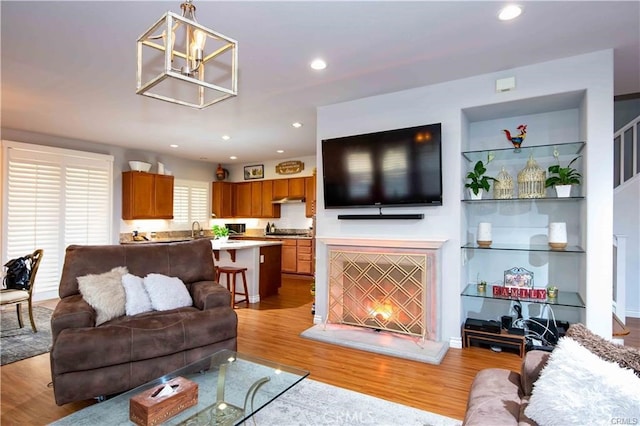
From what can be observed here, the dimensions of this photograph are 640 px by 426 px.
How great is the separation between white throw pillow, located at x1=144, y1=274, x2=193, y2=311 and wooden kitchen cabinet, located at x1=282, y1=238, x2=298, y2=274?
436 centimetres

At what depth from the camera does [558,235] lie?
311 cm

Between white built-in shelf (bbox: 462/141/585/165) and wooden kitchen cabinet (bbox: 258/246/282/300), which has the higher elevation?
white built-in shelf (bbox: 462/141/585/165)

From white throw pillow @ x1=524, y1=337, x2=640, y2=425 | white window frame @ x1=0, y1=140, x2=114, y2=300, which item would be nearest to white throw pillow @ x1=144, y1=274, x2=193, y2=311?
white throw pillow @ x1=524, y1=337, x2=640, y2=425

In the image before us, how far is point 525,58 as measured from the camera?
9.56 ft

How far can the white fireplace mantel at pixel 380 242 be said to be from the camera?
334cm

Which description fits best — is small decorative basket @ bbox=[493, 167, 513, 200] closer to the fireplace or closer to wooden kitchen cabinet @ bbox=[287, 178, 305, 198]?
the fireplace

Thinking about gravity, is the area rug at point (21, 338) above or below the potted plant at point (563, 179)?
below

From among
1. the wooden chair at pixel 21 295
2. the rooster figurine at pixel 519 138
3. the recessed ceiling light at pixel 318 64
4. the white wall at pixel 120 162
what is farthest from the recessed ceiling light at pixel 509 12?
the white wall at pixel 120 162

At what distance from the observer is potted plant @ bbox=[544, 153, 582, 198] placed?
3.09 metres

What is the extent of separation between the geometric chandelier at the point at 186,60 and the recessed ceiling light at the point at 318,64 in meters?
0.69

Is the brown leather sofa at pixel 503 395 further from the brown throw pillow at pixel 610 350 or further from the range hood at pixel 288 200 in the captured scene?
the range hood at pixel 288 200

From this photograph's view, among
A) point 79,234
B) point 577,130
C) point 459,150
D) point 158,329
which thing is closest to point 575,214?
point 577,130

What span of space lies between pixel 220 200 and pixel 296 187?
2.06m

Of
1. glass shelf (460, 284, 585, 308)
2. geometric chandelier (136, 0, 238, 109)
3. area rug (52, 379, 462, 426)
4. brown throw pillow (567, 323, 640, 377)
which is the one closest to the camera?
brown throw pillow (567, 323, 640, 377)
